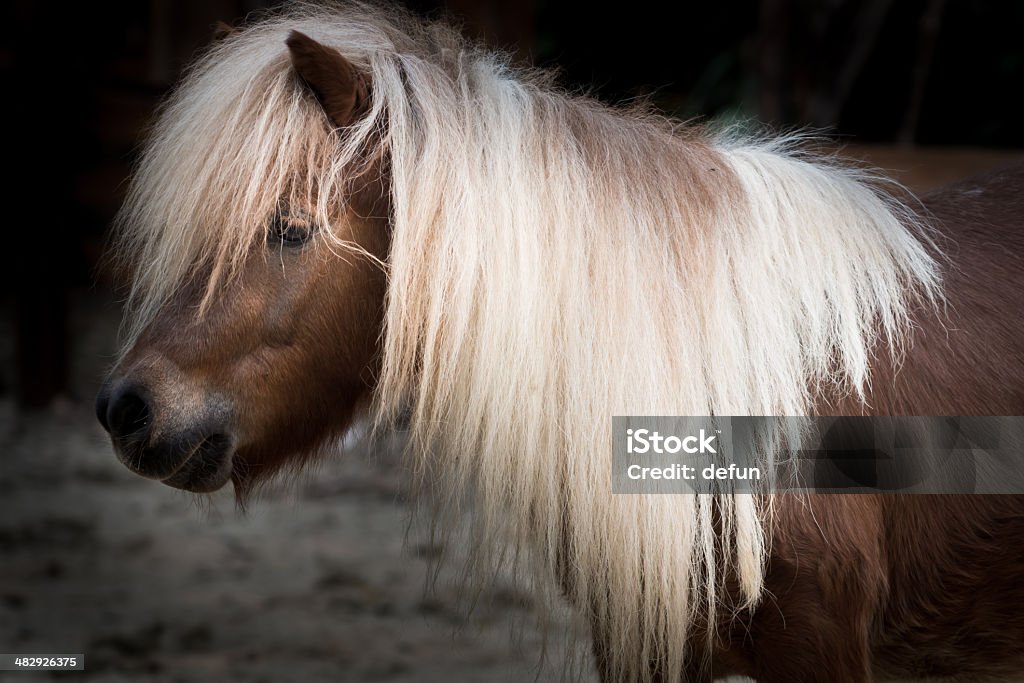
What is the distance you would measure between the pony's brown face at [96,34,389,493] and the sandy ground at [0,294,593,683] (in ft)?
3.00

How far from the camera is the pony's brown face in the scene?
5.53 feet

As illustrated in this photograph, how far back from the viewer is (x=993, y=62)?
241 inches

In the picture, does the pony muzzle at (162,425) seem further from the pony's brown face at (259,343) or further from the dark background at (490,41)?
the dark background at (490,41)

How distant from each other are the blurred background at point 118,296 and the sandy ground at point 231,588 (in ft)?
0.04

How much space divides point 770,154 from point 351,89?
2.97 ft

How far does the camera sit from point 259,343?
1707 millimetres

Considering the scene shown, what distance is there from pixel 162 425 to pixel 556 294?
0.73 metres

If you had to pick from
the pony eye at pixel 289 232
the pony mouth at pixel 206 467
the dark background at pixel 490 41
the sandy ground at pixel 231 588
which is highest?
the dark background at pixel 490 41

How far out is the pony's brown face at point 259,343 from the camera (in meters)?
1.69

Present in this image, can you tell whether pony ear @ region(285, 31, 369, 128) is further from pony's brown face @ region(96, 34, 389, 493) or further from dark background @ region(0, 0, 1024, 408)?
dark background @ region(0, 0, 1024, 408)

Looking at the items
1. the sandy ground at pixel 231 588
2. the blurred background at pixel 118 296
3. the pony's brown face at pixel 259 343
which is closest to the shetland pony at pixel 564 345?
the pony's brown face at pixel 259 343

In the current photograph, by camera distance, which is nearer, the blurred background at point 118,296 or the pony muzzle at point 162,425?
the pony muzzle at point 162,425

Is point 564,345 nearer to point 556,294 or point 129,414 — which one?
point 556,294

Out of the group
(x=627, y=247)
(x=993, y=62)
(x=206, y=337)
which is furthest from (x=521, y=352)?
(x=993, y=62)
